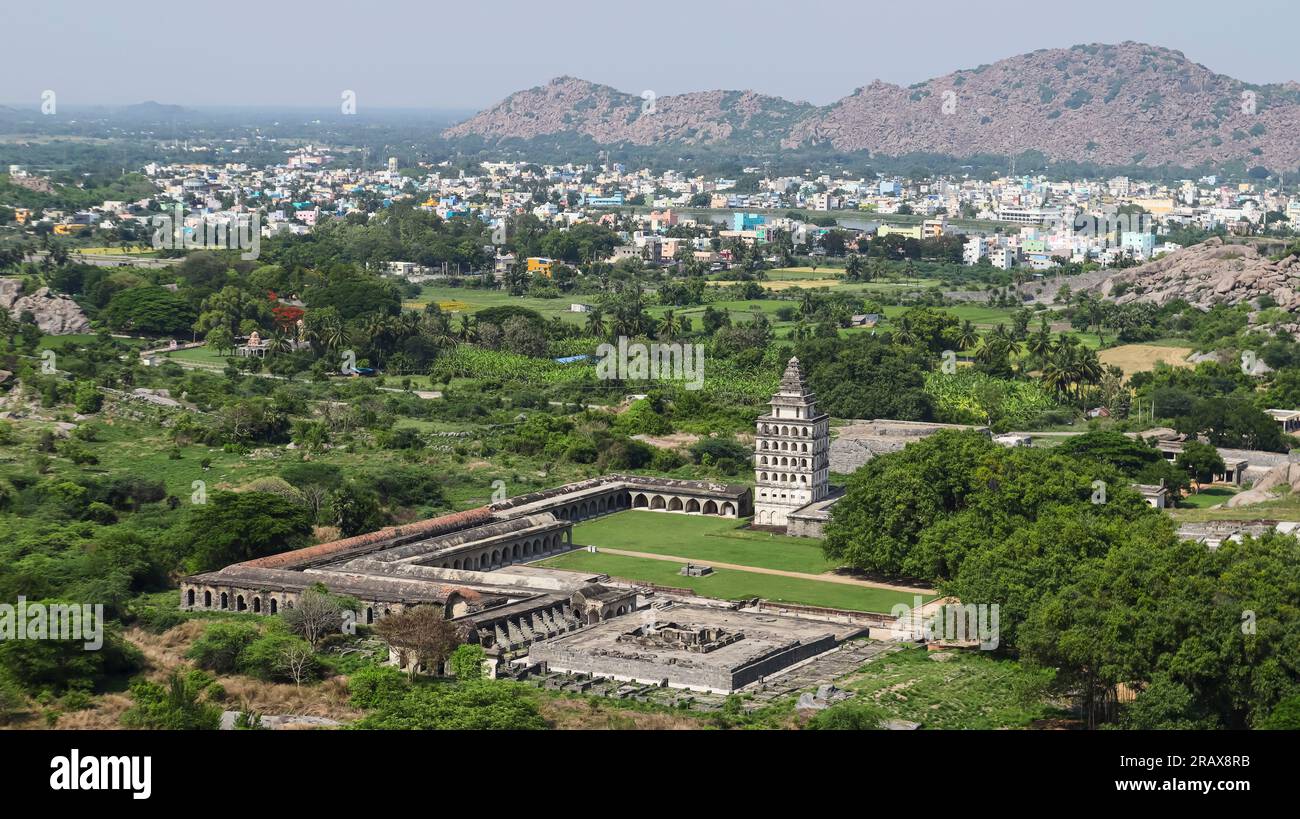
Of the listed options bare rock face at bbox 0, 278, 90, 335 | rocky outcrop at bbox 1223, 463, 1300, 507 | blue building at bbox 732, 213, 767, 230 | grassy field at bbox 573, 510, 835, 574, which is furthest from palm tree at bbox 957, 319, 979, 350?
blue building at bbox 732, 213, 767, 230

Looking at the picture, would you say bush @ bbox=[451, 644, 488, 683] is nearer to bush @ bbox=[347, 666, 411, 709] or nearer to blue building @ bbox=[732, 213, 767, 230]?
bush @ bbox=[347, 666, 411, 709]

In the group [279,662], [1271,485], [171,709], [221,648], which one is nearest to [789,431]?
[1271,485]

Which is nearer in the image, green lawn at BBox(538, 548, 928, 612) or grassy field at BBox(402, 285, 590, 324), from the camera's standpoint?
green lawn at BBox(538, 548, 928, 612)

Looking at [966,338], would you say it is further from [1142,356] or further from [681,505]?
[681,505]
